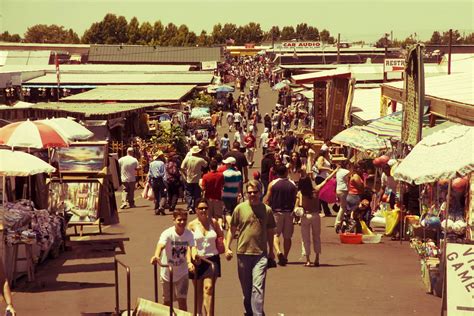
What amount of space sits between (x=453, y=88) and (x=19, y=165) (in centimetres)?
960

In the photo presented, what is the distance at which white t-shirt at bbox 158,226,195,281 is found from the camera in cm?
1078

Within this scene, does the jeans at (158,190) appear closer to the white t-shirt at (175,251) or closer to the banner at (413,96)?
the banner at (413,96)

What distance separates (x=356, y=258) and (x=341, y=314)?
4.39 m

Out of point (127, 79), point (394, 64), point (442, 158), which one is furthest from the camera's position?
point (127, 79)

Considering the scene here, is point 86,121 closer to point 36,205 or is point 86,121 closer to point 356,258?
point 36,205

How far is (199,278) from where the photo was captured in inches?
441

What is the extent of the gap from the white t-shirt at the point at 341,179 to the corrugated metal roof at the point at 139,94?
23.9m

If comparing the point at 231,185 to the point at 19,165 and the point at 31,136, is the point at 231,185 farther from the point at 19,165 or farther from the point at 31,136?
the point at 19,165

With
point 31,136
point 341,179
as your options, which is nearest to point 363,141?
point 341,179

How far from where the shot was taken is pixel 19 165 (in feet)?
48.2

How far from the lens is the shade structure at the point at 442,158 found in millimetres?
11320

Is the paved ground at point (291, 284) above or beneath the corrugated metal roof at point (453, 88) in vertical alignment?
beneath

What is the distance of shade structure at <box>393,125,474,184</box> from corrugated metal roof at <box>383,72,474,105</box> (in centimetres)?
513

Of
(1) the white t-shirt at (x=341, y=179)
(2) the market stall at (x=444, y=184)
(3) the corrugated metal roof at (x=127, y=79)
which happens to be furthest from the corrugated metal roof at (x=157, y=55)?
(2) the market stall at (x=444, y=184)
